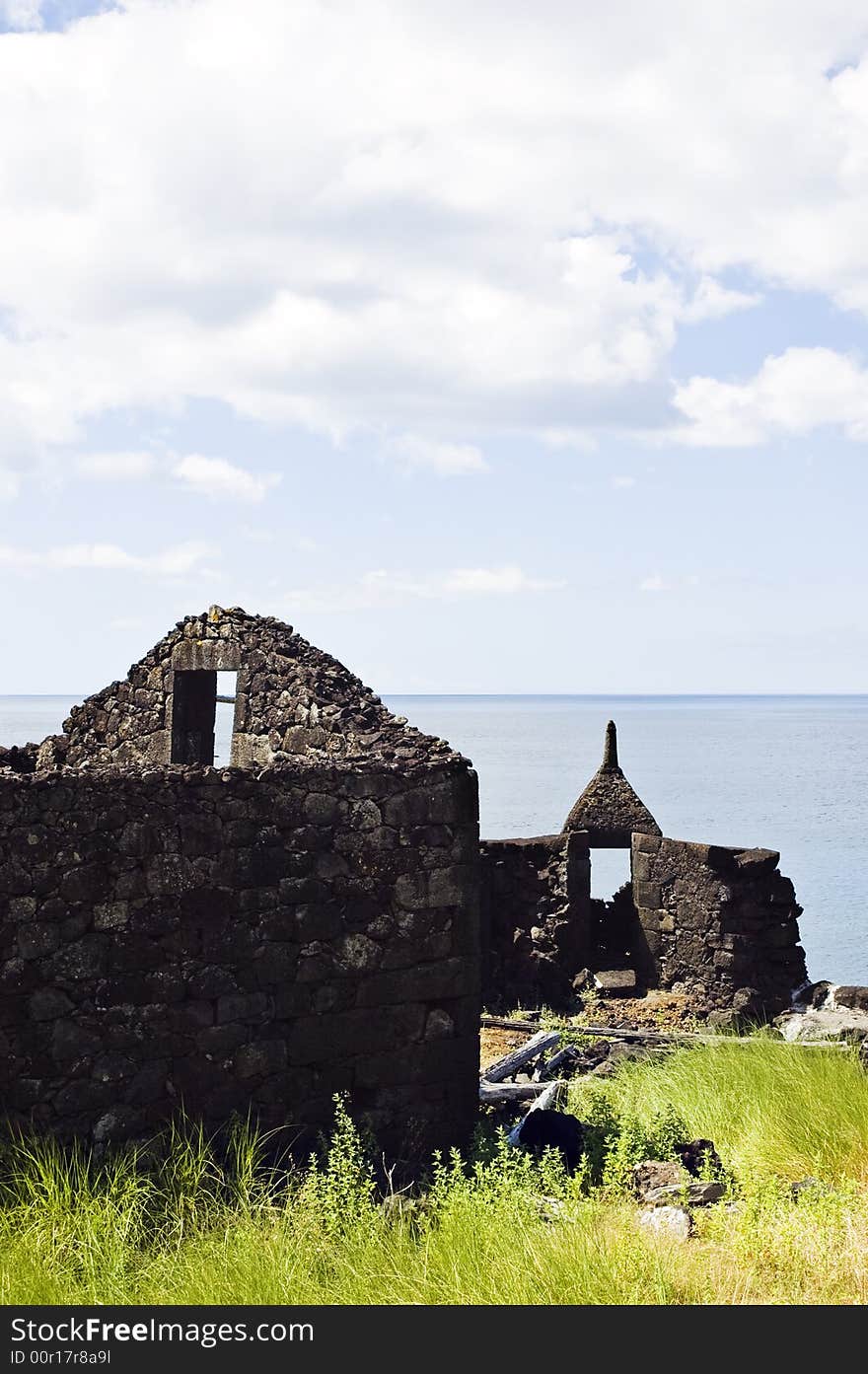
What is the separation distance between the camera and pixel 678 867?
1639 cm

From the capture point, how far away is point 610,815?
18.0 metres

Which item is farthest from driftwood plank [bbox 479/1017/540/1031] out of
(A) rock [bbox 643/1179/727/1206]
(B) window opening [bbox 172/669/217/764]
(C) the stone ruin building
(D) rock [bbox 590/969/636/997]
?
(A) rock [bbox 643/1179/727/1206]

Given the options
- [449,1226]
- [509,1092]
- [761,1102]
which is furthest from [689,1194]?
[509,1092]

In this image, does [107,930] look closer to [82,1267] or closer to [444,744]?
[82,1267]

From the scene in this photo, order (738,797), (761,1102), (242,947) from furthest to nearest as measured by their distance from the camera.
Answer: (738,797) < (761,1102) < (242,947)

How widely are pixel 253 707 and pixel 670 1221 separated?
5766mm

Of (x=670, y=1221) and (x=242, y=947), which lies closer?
(x=670, y=1221)

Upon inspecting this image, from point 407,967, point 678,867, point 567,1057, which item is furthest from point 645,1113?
point 678,867

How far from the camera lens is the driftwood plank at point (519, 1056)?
11.5 meters

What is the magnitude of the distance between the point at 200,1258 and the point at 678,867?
10.8 m

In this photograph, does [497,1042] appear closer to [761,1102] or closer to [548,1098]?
[548,1098]

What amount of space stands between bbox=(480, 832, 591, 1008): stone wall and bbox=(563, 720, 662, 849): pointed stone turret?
2.61 feet

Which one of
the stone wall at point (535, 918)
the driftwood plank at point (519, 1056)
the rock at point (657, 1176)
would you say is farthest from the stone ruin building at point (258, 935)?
the stone wall at point (535, 918)

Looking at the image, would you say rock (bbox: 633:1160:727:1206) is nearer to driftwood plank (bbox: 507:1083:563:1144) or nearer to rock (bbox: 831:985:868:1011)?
driftwood plank (bbox: 507:1083:563:1144)
